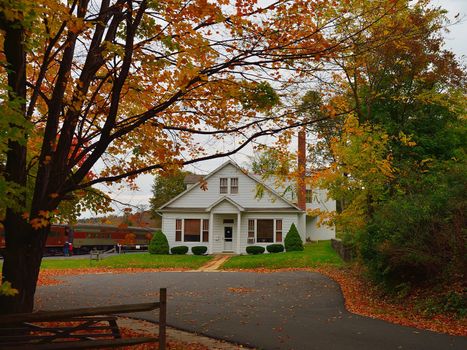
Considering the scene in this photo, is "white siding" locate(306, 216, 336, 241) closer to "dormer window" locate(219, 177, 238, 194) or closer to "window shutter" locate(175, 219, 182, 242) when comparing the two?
"dormer window" locate(219, 177, 238, 194)

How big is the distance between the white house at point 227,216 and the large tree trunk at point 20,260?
2807cm

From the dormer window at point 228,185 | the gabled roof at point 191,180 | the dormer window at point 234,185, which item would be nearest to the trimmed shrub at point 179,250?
the dormer window at point 228,185

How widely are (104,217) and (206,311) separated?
4.94 meters

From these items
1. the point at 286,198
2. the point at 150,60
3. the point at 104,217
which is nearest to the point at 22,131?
the point at 150,60

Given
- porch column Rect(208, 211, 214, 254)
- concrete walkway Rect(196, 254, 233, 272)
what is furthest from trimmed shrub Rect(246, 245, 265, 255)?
porch column Rect(208, 211, 214, 254)

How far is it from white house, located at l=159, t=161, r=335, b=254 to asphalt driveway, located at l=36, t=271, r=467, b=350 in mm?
13186

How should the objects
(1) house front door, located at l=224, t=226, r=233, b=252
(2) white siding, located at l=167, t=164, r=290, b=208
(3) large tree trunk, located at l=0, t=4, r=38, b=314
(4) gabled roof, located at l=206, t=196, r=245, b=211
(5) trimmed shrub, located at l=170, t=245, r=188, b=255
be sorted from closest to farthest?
(3) large tree trunk, located at l=0, t=4, r=38, b=314
(4) gabled roof, located at l=206, t=196, r=245, b=211
(5) trimmed shrub, located at l=170, t=245, r=188, b=255
(1) house front door, located at l=224, t=226, r=233, b=252
(2) white siding, located at l=167, t=164, r=290, b=208

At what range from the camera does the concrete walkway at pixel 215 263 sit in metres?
27.7

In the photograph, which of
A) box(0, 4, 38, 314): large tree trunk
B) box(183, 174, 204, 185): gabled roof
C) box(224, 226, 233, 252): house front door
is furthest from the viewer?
box(183, 174, 204, 185): gabled roof

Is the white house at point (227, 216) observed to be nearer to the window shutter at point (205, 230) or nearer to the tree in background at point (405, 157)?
the window shutter at point (205, 230)

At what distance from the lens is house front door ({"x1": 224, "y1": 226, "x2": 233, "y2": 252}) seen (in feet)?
121

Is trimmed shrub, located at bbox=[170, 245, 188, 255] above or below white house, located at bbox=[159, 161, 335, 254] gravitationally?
below

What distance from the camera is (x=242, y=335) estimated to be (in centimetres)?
955

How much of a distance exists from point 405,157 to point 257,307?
466 inches
